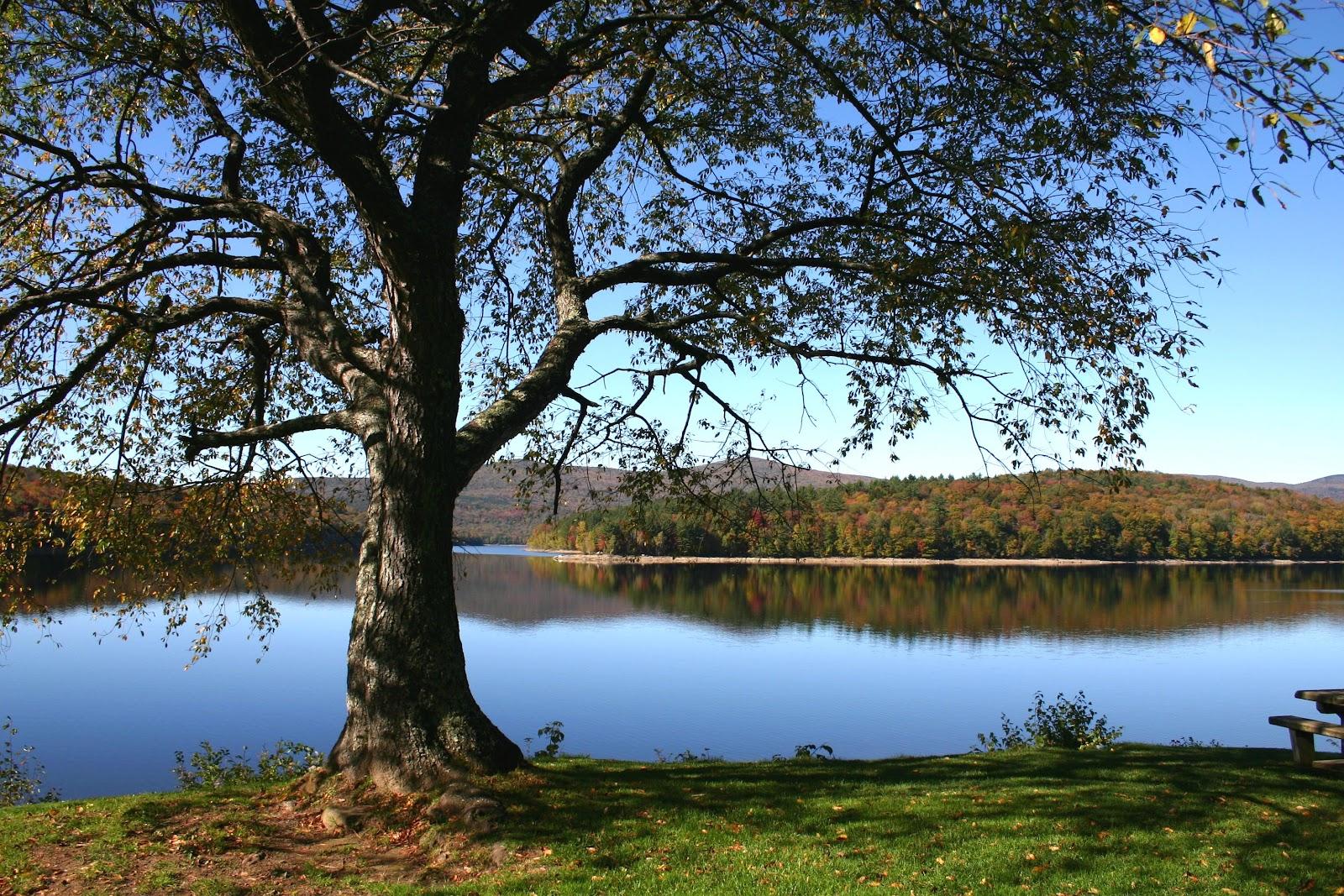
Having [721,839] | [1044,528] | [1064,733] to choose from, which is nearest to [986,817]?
[721,839]

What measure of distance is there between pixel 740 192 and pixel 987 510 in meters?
75.4

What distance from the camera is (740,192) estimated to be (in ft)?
32.5

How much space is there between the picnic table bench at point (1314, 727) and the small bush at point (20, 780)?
11174 mm

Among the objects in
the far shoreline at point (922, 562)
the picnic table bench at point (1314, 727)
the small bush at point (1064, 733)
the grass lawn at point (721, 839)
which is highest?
the picnic table bench at point (1314, 727)

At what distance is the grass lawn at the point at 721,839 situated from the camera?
197 inches

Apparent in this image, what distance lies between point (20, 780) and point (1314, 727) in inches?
543

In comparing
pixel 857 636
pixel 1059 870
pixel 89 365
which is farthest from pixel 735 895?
pixel 857 636

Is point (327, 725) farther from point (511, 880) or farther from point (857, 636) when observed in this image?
point (857, 636)

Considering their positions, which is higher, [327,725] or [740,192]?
[740,192]

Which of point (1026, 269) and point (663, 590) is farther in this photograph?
point (663, 590)

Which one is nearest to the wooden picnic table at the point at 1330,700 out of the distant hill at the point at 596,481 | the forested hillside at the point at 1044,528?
the distant hill at the point at 596,481

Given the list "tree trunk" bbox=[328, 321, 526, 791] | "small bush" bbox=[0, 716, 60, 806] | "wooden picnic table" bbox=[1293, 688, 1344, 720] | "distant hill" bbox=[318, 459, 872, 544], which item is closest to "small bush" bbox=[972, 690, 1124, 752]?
"wooden picnic table" bbox=[1293, 688, 1344, 720]

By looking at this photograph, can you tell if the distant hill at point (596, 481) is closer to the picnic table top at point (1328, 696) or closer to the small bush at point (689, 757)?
the small bush at point (689, 757)

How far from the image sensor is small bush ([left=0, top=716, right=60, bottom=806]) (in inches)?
415
